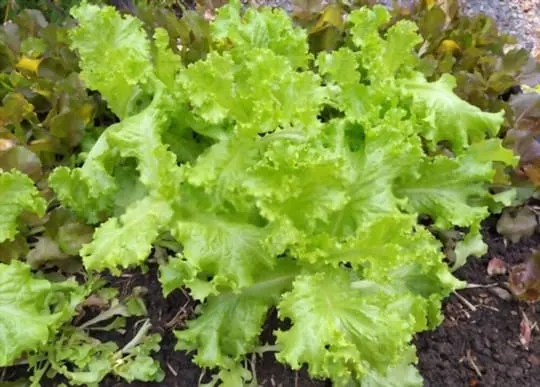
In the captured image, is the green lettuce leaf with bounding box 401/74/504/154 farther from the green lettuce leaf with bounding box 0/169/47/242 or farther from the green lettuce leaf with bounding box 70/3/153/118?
the green lettuce leaf with bounding box 0/169/47/242

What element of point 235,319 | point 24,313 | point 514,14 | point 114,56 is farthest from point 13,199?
point 514,14

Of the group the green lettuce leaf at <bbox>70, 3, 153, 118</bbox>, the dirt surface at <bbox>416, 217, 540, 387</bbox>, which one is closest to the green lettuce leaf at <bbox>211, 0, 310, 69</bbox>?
the green lettuce leaf at <bbox>70, 3, 153, 118</bbox>

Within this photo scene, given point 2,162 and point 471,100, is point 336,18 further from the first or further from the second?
point 2,162

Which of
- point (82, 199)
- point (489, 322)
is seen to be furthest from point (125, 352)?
point (489, 322)

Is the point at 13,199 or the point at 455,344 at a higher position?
the point at 13,199

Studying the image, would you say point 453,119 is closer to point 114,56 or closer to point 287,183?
point 287,183
